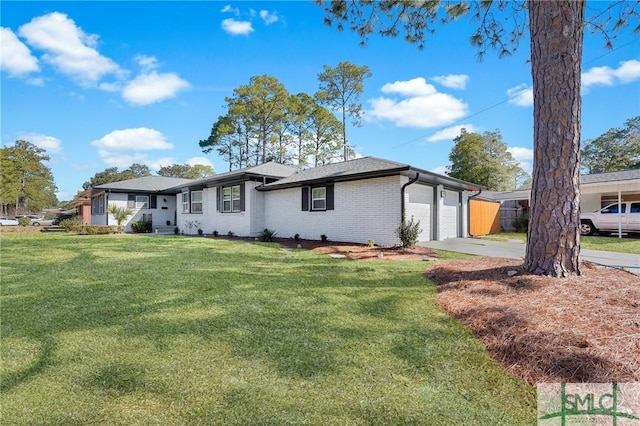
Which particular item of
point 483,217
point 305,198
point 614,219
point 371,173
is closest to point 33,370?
point 371,173

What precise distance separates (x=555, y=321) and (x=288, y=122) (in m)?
28.8

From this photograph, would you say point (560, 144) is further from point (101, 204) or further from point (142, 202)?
point (101, 204)

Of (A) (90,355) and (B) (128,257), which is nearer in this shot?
(A) (90,355)

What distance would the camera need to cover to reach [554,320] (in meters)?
3.02

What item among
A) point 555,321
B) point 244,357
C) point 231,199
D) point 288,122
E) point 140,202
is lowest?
point 244,357

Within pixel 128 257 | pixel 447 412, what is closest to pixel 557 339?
pixel 447 412

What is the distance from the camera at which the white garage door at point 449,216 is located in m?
13.1

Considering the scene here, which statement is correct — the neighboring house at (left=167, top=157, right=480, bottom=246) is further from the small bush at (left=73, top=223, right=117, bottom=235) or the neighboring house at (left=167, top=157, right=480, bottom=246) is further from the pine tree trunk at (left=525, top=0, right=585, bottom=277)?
the pine tree trunk at (left=525, top=0, right=585, bottom=277)

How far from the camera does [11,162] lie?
3712 cm

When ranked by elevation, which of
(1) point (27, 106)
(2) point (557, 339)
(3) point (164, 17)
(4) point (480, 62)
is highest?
(3) point (164, 17)

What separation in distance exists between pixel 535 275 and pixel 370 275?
101 inches

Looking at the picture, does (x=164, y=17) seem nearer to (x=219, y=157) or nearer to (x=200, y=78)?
(x=200, y=78)

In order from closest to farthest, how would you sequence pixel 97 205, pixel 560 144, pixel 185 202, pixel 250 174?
pixel 560 144 → pixel 250 174 → pixel 185 202 → pixel 97 205

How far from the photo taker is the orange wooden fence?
52.1 feet
